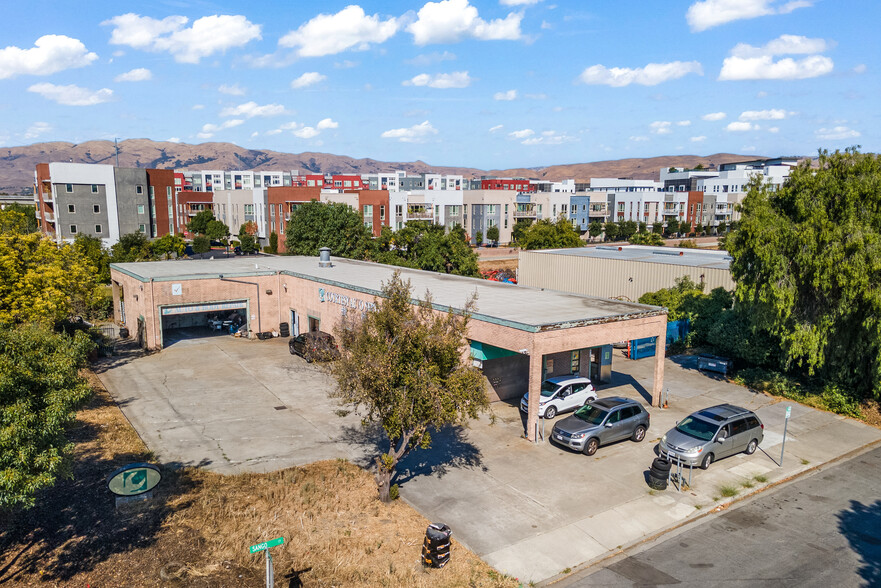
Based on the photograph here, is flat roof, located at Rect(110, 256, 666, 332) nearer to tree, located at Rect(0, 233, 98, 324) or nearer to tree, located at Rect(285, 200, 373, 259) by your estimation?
tree, located at Rect(0, 233, 98, 324)

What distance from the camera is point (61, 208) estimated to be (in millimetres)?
75688

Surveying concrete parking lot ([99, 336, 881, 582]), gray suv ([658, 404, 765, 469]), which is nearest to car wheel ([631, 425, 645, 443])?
concrete parking lot ([99, 336, 881, 582])

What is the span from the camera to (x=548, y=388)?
2378 centimetres

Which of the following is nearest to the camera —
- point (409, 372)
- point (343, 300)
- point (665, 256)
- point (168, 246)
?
point (409, 372)

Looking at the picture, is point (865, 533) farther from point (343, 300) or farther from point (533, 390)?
point (343, 300)

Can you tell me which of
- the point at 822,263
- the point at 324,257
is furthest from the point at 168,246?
the point at 822,263

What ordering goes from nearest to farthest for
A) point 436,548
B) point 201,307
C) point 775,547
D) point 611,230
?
point 436,548, point 775,547, point 201,307, point 611,230

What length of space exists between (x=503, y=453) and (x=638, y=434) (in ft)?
16.7

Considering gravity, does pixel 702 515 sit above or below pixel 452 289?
below

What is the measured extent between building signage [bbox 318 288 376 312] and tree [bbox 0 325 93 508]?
17.2 metres

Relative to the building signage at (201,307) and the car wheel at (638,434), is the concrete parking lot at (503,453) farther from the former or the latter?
the building signage at (201,307)

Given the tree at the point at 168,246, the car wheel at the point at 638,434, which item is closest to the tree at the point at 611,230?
A: the tree at the point at 168,246

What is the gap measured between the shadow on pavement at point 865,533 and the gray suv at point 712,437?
11.6 ft

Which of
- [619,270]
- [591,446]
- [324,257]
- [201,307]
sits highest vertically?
[324,257]
